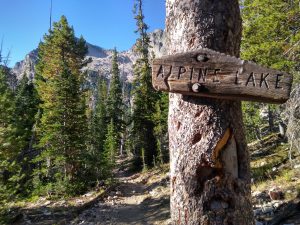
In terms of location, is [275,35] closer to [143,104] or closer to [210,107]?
[210,107]

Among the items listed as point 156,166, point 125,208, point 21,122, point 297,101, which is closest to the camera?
point 297,101

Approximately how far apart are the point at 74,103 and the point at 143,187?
25.9ft

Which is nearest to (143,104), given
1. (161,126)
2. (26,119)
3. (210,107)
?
(161,126)

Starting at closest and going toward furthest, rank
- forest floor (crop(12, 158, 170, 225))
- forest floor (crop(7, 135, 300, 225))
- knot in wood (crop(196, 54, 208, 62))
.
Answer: knot in wood (crop(196, 54, 208, 62)) < forest floor (crop(7, 135, 300, 225)) < forest floor (crop(12, 158, 170, 225))

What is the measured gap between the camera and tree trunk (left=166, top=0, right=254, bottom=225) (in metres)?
3.10

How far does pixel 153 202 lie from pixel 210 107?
16.0 metres

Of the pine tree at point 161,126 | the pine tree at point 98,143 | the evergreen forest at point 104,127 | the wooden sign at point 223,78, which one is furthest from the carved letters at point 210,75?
the pine tree at point 161,126

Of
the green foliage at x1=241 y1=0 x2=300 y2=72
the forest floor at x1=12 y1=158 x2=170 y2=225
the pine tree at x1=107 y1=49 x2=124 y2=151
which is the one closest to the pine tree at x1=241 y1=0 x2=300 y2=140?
the green foliage at x1=241 y1=0 x2=300 y2=72

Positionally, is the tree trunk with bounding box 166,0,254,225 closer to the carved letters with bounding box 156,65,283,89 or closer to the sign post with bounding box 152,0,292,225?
the sign post with bounding box 152,0,292,225

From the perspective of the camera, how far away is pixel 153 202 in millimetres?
18328

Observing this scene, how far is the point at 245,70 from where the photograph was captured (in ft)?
10.0

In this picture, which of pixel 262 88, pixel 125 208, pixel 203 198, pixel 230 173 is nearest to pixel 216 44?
pixel 262 88

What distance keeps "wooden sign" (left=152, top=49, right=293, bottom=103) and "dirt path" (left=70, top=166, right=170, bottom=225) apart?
1115 cm

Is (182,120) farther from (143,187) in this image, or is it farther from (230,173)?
(143,187)
